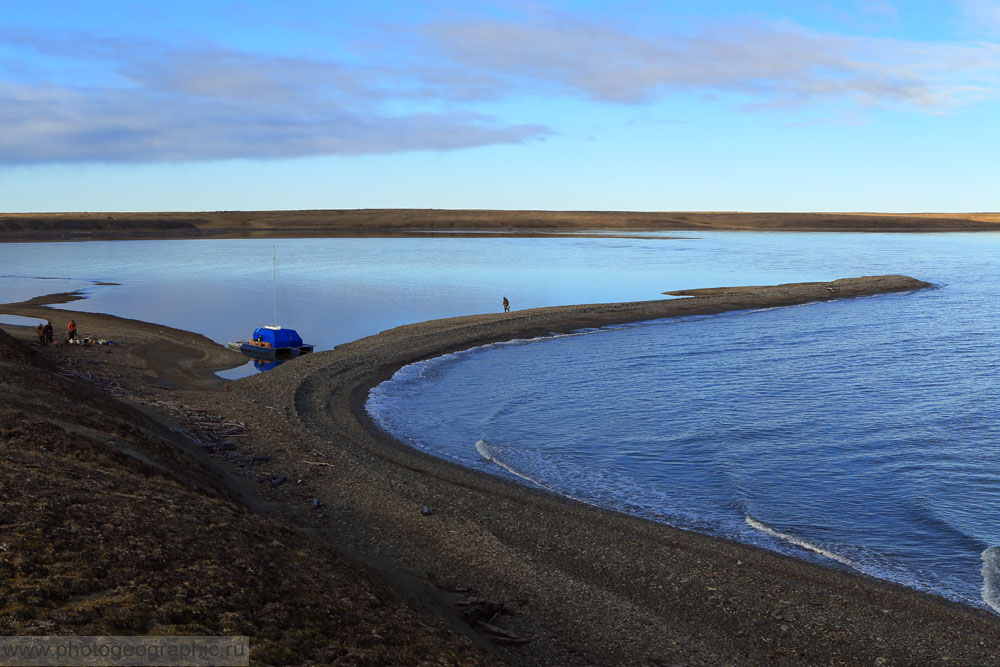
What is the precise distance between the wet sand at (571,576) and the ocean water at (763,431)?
70.0 inches

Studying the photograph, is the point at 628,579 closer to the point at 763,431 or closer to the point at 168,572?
the point at 168,572

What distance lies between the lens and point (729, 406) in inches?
1254

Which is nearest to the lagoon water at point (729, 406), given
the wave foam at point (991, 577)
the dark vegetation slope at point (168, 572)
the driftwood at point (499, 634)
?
the wave foam at point (991, 577)

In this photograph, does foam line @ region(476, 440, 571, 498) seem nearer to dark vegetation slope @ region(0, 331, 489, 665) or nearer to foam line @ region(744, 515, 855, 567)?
foam line @ region(744, 515, 855, 567)

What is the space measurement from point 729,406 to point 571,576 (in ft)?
60.2

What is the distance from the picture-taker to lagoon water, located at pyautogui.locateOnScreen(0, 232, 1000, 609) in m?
19.8

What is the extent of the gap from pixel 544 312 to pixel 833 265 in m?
72.3

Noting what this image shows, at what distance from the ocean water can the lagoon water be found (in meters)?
0.10

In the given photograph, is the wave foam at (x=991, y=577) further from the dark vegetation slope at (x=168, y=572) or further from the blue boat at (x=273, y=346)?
the blue boat at (x=273, y=346)

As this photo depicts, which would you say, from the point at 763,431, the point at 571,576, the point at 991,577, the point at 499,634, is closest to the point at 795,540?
the point at 991,577

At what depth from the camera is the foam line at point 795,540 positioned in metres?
17.5

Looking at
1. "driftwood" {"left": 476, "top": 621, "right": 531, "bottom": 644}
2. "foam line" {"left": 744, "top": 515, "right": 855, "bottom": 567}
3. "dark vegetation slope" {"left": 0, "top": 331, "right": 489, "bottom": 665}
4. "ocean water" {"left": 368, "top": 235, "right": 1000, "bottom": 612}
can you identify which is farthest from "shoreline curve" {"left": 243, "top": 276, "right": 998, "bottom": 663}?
"dark vegetation slope" {"left": 0, "top": 331, "right": 489, "bottom": 665}

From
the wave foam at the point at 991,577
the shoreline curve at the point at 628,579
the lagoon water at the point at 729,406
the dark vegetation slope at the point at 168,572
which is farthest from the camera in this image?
the lagoon water at the point at 729,406

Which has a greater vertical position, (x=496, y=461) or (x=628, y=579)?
(x=628, y=579)
